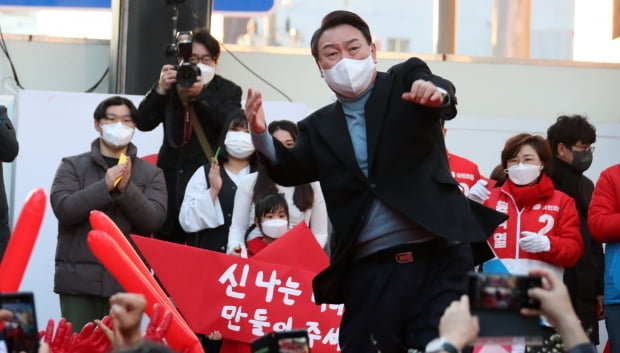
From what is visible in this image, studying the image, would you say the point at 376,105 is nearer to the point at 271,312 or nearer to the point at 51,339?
the point at 51,339

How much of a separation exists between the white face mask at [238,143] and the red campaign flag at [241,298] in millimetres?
1100

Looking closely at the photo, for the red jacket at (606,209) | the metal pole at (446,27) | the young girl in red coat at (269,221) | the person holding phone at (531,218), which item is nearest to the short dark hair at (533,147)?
the person holding phone at (531,218)

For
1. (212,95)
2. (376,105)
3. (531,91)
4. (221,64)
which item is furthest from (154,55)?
(376,105)

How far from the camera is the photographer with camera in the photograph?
8297mm

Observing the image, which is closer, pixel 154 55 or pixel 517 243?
pixel 517 243

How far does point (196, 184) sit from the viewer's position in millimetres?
8500

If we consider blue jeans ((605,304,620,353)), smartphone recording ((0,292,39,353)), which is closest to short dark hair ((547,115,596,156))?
blue jeans ((605,304,620,353))

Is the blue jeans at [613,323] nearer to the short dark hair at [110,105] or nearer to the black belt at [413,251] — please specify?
the black belt at [413,251]

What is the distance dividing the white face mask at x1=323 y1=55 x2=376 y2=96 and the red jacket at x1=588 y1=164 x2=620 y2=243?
3113mm

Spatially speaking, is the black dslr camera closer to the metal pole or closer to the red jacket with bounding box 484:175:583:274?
the red jacket with bounding box 484:175:583:274

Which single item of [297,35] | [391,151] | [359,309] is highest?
[297,35]

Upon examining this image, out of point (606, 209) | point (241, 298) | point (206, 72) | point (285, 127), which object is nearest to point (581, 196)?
point (606, 209)

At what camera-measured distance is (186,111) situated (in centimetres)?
846

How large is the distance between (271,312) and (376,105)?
246 cm
